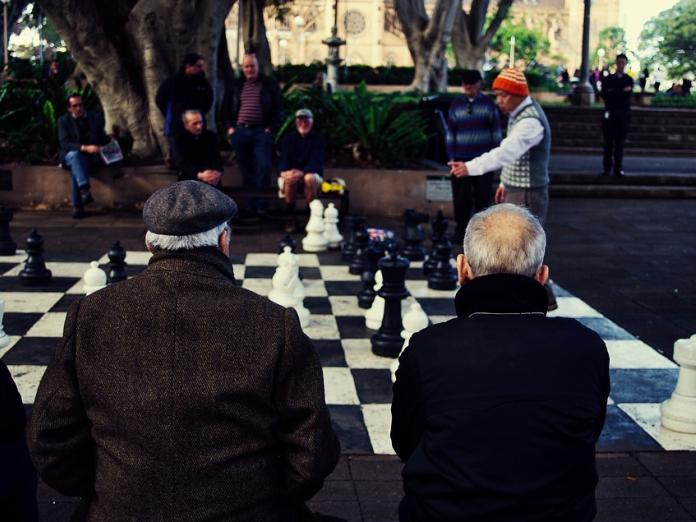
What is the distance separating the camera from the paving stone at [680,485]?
442 centimetres

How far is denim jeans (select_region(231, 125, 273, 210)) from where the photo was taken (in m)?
11.9

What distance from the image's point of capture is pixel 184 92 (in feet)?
39.0

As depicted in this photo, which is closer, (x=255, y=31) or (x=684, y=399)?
(x=684, y=399)

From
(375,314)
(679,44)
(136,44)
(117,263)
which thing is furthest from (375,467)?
(679,44)

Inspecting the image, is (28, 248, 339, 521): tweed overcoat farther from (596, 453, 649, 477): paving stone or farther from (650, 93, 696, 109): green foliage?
(650, 93, 696, 109): green foliage

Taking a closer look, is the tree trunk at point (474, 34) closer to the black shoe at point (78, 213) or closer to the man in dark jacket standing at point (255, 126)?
the man in dark jacket standing at point (255, 126)

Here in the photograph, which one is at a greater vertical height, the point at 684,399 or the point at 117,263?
the point at 117,263

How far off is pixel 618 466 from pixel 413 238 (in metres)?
5.10

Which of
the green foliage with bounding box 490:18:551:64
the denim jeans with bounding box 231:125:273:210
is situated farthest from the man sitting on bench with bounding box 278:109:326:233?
the green foliage with bounding box 490:18:551:64

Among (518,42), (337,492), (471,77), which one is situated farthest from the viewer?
(518,42)

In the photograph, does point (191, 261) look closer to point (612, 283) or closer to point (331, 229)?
point (612, 283)

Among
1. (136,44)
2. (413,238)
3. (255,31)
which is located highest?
(255,31)

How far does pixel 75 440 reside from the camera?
277 cm

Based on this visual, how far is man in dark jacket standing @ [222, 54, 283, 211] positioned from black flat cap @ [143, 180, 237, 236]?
8.97m
